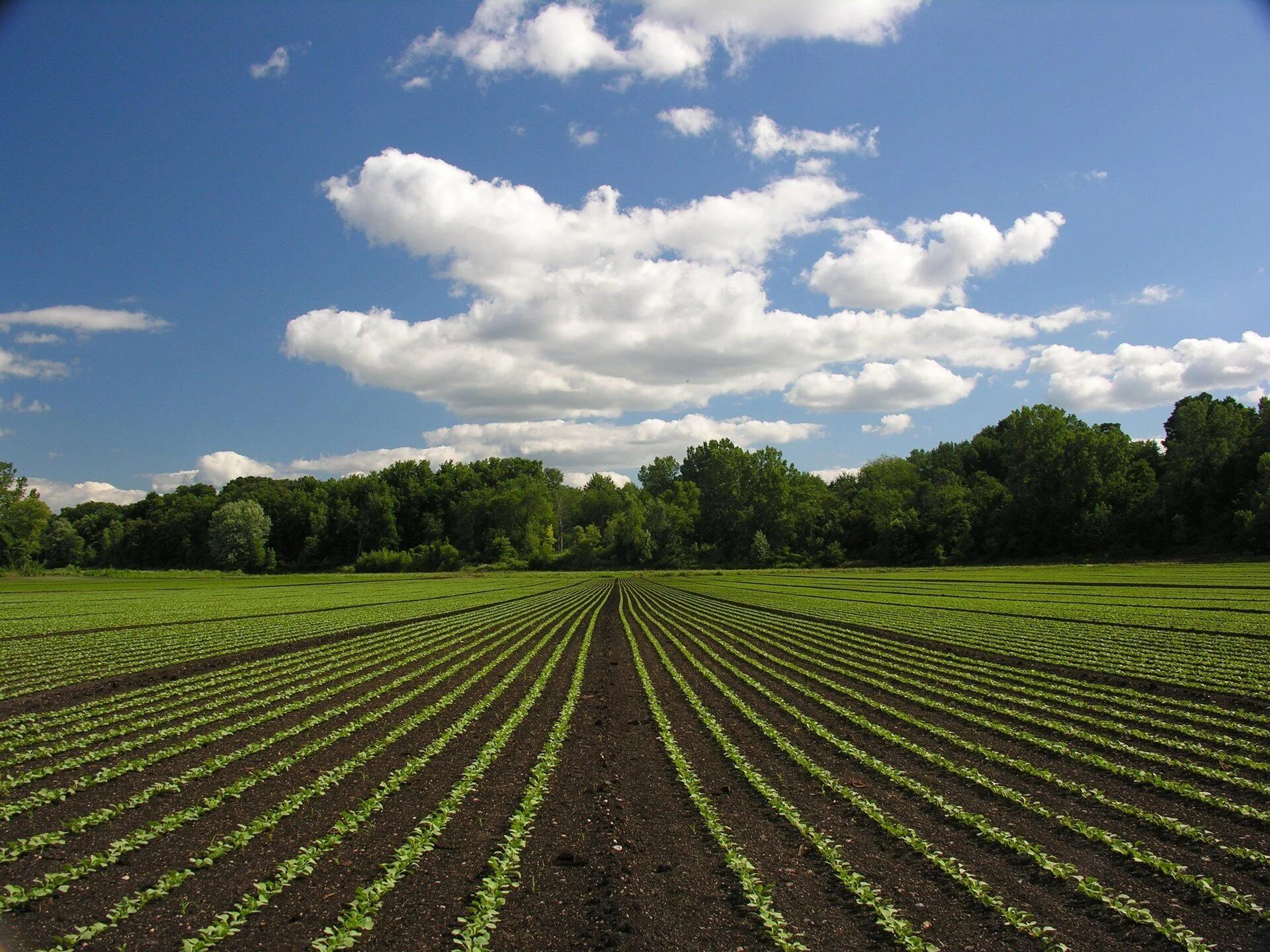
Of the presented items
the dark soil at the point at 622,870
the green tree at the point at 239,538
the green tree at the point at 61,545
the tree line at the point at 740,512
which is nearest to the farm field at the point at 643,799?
the dark soil at the point at 622,870

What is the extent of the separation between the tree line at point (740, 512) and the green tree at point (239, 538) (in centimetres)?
28

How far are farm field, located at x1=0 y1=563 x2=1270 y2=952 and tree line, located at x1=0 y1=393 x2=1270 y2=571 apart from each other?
270 feet

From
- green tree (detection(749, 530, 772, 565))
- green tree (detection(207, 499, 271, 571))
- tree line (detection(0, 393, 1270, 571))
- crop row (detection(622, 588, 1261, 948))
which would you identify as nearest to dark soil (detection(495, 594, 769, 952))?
crop row (detection(622, 588, 1261, 948))

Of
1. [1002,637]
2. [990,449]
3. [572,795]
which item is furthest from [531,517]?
[572,795]

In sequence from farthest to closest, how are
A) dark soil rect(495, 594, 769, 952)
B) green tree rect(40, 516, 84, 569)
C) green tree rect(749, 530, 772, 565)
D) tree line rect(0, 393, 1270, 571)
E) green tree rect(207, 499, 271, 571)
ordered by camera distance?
green tree rect(40, 516, 84, 569)
green tree rect(207, 499, 271, 571)
green tree rect(749, 530, 772, 565)
tree line rect(0, 393, 1270, 571)
dark soil rect(495, 594, 769, 952)

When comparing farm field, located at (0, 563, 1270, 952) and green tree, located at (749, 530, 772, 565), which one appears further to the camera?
green tree, located at (749, 530, 772, 565)

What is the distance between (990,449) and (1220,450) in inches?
1961

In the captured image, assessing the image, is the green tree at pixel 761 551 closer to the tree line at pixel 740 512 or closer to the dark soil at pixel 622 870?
the tree line at pixel 740 512

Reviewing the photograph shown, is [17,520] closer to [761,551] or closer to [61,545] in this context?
[61,545]

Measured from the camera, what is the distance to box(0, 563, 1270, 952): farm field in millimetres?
6676

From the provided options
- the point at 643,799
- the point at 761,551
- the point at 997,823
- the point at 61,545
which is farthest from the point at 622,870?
the point at 61,545

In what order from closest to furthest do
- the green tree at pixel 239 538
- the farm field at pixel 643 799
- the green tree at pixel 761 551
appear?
the farm field at pixel 643 799 → the green tree at pixel 761 551 → the green tree at pixel 239 538

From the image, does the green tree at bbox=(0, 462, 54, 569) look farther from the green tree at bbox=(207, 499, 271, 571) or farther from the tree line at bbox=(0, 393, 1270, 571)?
the green tree at bbox=(207, 499, 271, 571)

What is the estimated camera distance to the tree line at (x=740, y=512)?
8981 centimetres
